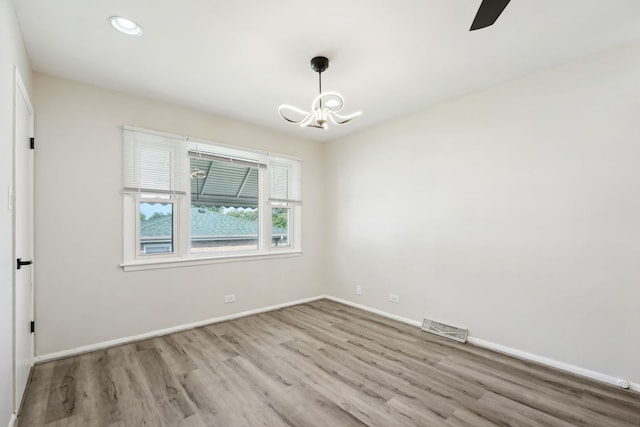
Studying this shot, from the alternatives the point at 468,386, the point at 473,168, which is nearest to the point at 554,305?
the point at 468,386

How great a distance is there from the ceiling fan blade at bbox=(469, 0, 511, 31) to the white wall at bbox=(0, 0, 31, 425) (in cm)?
249

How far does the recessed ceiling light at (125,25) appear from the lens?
207 centimetres

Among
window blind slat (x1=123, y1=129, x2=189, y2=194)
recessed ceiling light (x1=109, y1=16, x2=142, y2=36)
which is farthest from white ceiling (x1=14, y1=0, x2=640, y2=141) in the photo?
window blind slat (x1=123, y1=129, x2=189, y2=194)

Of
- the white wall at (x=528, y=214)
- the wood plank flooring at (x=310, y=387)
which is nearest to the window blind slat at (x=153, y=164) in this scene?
the wood plank flooring at (x=310, y=387)

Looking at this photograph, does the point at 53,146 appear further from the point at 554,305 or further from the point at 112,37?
the point at 554,305

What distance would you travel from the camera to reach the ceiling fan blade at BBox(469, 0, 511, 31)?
1321mm

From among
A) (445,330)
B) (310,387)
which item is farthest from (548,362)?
(310,387)

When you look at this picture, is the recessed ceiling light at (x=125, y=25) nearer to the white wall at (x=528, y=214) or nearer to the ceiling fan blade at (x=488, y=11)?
the ceiling fan blade at (x=488, y=11)

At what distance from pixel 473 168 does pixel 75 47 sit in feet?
12.6

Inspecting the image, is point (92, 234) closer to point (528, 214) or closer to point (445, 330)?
point (445, 330)

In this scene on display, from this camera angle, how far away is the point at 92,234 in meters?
2.96

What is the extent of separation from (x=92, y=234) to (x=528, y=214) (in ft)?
14.1

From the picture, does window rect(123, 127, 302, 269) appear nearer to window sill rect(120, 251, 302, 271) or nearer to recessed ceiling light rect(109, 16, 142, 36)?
window sill rect(120, 251, 302, 271)

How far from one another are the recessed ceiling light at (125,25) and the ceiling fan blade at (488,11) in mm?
2246
